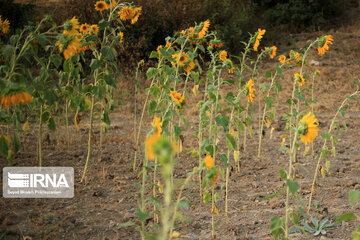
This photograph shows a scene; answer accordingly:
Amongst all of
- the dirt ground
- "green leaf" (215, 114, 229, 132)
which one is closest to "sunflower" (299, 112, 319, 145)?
the dirt ground

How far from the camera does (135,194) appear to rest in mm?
2793

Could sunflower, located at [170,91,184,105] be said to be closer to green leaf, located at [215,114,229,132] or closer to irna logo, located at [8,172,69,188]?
green leaf, located at [215,114,229,132]

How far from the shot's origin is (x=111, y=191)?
2850mm

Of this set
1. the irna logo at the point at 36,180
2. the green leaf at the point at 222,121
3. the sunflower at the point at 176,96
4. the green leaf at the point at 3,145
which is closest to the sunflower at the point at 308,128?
the green leaf at the point at 222,121

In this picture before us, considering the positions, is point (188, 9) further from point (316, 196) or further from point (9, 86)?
point (9, 86)

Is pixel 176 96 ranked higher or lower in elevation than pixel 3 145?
higher

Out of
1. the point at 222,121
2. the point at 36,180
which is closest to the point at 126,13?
the point at 222,121

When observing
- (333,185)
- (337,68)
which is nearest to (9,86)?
(333,185)

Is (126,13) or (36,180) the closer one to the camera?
(126,13)

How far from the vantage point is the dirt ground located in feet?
7.52

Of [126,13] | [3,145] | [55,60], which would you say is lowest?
[3,145]

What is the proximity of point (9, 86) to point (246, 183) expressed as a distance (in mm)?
1780

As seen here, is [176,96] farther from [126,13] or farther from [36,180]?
[36,180]

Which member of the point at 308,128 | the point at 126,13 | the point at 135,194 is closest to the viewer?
the point at 308,128
